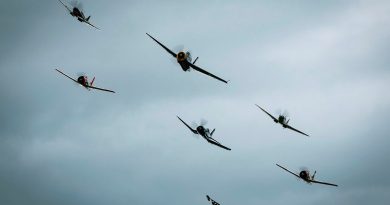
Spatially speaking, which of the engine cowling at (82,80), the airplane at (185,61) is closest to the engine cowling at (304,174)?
the airplane at (185,61)

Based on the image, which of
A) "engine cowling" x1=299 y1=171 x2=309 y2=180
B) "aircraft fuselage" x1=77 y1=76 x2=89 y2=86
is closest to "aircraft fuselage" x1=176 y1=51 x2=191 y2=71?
"aircraft fuselage" x1=77 y1=76 x2=89 y2=86

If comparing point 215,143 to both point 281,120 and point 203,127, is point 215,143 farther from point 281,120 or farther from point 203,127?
point 281,120

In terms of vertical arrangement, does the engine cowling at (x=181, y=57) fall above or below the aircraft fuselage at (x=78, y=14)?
below

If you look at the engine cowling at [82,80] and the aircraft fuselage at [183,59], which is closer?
the aircraft fuselage at [183,59]

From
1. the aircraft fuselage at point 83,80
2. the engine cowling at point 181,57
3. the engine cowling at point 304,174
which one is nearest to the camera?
the engine cowling at point 181,57

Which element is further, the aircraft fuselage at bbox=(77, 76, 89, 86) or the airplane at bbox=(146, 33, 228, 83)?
the aircraft fuselage at bbox=(77, 76, 89, 86)

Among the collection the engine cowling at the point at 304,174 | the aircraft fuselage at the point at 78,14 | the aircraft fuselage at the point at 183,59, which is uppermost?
the aircraft fuselage at the point at 78,14

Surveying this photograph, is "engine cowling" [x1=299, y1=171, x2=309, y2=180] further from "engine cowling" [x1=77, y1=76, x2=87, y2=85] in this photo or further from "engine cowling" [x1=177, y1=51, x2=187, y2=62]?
"engine cowling" [x1=77, y1=76, x2=87, y2=85]

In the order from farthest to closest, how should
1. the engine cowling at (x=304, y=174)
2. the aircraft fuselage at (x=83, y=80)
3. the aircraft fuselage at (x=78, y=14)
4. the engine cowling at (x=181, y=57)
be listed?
the engine cowling at (x=304, y=174)
the aircraft fuselage at (x=78, y=14)
the aircraft fuselage at (x=83, y=80)
the engine cowling at (x=181, y=57)

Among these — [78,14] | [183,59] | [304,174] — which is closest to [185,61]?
[183,59]

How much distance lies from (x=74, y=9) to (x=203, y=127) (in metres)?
36.3

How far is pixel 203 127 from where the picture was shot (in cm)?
7444

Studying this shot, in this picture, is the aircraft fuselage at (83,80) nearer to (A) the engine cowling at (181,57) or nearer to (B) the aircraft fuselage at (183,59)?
(B) the aircraft fuselage at (183,59)

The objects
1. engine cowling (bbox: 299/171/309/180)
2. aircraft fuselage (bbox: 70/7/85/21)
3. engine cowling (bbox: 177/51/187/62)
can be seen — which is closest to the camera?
engine cowling (bbox: 177/51/187/62)
